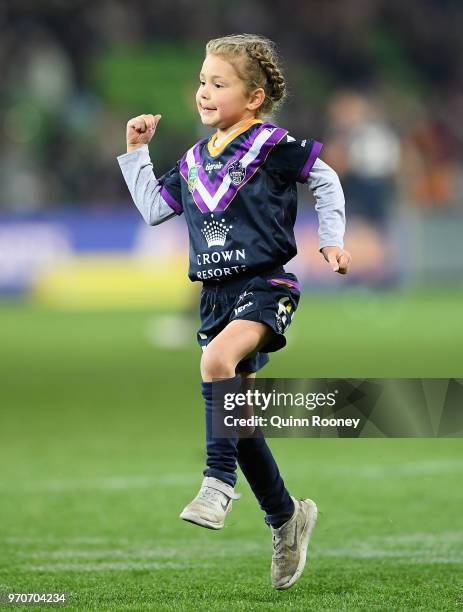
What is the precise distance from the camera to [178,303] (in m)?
19.0

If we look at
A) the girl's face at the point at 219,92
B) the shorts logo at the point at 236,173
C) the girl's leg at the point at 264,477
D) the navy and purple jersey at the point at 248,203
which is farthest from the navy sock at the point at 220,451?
the girl's face at the point at 219,92

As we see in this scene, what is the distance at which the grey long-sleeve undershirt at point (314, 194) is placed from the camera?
174 inches

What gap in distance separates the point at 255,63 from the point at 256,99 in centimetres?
12

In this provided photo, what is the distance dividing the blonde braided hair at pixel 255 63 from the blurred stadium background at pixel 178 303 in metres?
0.10

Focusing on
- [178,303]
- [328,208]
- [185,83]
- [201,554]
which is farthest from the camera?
[185,83]

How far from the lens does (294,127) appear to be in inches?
932

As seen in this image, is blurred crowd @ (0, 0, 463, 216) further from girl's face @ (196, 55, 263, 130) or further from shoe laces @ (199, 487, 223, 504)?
shoe laces @ (199, 487, 223, 504)

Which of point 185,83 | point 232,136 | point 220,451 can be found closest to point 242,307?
point 220,451

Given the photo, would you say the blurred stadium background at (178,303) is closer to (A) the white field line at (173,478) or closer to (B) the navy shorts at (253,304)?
(A) the white field line at (173,478)

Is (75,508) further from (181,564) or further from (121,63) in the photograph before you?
(121,63)

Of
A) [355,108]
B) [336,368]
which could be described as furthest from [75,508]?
[355,108]

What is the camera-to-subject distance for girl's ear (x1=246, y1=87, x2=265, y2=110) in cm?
457

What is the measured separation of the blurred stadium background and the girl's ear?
→ 150 millimetres

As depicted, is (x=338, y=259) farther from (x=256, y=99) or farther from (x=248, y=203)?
(x=256, y=99)
